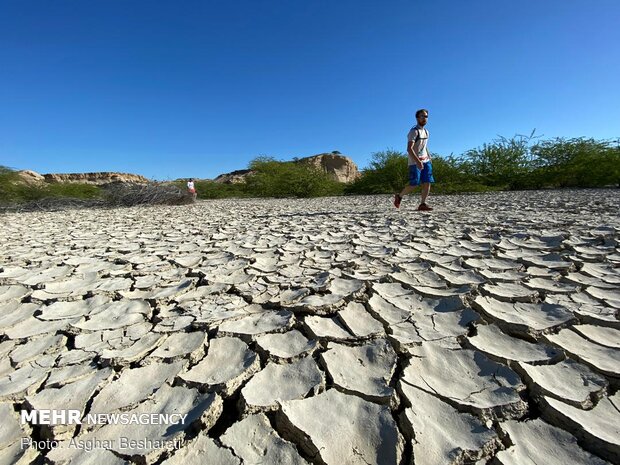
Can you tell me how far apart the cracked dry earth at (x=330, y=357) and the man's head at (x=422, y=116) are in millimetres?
2419

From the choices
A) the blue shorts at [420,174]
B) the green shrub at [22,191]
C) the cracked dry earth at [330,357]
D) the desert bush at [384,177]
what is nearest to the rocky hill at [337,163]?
the desert bush at [384,177]

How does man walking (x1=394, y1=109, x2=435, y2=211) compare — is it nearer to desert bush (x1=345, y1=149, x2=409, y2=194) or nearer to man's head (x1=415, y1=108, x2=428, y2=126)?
man's head (x1=415, y1=108, x2=428, y2=126)

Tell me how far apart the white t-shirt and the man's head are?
0.20ft

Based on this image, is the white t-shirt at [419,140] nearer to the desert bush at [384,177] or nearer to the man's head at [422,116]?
the man's head at [422,116]

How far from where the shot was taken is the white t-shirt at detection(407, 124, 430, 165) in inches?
155

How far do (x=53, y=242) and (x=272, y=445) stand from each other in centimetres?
326

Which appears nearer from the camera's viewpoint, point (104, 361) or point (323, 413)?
point (323, 413)

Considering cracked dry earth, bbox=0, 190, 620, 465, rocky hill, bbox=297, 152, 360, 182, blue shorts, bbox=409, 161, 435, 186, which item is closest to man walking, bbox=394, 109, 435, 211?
blue shorts, bbox=409, 161, 435, 186

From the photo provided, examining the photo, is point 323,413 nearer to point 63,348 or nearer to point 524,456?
point 524,456

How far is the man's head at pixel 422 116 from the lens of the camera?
3879mm

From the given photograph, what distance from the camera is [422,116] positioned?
3900 mm

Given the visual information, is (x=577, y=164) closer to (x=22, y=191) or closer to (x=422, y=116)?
(x=422, y=116)

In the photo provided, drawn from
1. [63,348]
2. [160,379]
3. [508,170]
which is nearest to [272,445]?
[160,379]

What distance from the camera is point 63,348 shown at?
108 centimetres
